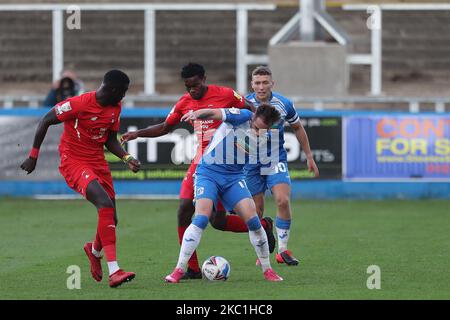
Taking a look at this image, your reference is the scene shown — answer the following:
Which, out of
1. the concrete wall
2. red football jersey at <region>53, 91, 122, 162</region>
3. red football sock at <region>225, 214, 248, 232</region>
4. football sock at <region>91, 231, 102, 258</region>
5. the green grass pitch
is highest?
the concrete wall

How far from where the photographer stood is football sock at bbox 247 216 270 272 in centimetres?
1187

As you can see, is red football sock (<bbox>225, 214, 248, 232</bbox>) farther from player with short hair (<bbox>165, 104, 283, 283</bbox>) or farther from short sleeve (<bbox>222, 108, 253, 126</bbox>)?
short sleeve (<bbox>222, 108, 253, 126</bbox>)

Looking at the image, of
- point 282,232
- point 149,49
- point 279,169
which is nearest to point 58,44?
point 149,49

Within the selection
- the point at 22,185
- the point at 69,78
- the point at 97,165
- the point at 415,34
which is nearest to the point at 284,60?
the point at 69,78

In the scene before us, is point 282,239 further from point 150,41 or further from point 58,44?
point 58,44

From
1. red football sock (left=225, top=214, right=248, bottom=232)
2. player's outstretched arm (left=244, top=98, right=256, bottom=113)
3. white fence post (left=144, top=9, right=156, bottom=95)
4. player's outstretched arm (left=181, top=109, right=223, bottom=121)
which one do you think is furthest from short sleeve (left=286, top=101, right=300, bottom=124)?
white fence post (left=144, top=9, right=156, bottom=95)

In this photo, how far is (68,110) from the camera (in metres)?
12.1

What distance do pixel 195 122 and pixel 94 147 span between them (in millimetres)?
1053

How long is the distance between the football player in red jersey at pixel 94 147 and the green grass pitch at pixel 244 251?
54 centimetres

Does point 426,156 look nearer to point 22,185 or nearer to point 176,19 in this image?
point 22,185

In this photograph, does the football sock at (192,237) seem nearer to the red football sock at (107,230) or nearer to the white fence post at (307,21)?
the red football sock at (107,230)

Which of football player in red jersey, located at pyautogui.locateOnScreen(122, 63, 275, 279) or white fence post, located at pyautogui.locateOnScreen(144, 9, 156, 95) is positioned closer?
football player in red jersey, located at pyautogui.locateOnScreen(122, 63, 275, 279)

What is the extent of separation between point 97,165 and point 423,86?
72.3 ft

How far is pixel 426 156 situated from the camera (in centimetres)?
2302
